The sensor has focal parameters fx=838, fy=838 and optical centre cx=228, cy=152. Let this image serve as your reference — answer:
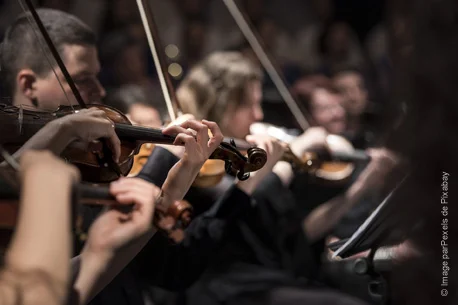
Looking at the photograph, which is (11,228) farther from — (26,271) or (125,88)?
(125,88)

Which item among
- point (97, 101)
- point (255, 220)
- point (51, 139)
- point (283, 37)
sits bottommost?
point (283, 37)

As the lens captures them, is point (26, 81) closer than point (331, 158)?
Yes

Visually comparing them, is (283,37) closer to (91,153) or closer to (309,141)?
(309,141)

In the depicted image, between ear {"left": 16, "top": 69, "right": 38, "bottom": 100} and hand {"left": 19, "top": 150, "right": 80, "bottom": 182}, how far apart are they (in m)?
0.60

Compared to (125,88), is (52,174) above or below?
above

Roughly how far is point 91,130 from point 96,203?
168 millimetres

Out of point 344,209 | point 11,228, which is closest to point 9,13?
point 11,228

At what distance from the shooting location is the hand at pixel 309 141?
2.48 metres

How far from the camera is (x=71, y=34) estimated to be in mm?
1662

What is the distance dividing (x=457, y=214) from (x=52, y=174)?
44 centimetres

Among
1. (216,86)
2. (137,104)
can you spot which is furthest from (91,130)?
(216,86)

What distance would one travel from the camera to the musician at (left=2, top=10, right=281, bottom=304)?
1503 millimetres

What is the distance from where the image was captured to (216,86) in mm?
2455

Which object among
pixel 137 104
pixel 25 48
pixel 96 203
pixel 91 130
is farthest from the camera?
pixel 137 104
